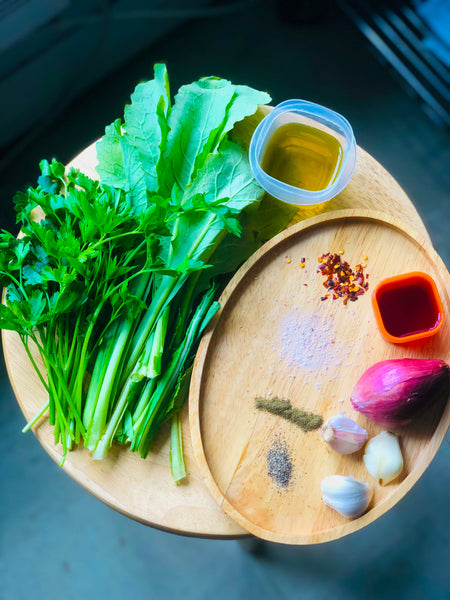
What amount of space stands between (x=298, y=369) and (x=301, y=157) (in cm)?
44

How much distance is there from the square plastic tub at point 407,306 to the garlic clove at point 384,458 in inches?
7.5

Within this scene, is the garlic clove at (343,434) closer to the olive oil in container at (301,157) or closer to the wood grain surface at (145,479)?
the wood grain surface at (145,479)

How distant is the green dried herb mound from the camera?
1050 mm

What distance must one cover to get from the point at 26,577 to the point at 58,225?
113cm

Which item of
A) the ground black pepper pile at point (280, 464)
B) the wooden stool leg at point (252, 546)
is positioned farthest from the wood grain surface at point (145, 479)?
the wooden stool leg at point (252, 546)

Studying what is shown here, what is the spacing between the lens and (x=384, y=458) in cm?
101

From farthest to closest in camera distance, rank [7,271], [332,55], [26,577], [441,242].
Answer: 1. [332,55]
2. [441,242]
3. [26,577]
4. [7,271]

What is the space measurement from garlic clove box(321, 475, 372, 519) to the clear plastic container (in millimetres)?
530

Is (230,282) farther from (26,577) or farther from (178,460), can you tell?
(26,577)

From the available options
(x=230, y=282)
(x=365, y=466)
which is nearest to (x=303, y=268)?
(x=230, y=282)

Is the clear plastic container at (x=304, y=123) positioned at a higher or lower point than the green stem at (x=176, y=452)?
higher

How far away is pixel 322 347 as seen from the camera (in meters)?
1.08

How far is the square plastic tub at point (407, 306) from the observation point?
1.04 meters

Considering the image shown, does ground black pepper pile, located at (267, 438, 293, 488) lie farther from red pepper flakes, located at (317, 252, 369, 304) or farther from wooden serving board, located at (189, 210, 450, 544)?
red pepper flakes, located at (317, 252, 369, 304)
